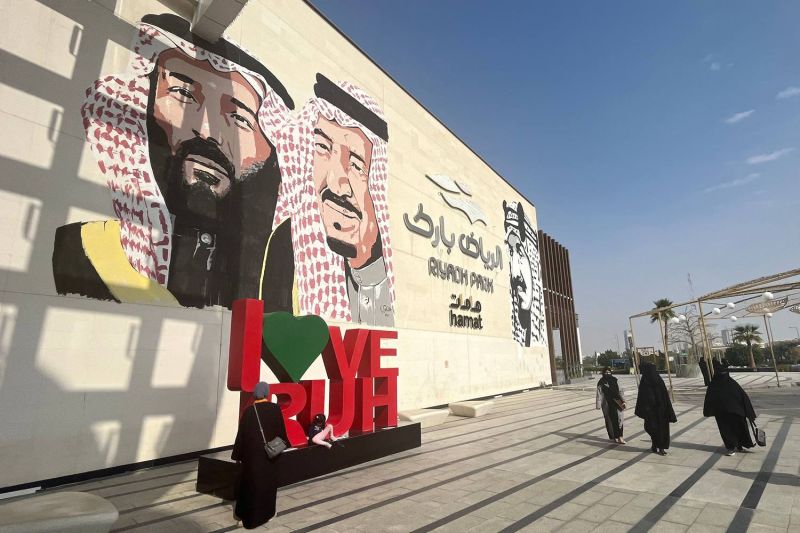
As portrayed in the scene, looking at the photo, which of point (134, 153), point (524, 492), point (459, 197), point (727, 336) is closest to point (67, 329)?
point (134, 153)

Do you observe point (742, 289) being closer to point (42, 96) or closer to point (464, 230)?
point (464, 230)

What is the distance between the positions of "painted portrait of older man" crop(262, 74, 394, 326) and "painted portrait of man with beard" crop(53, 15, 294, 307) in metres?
0.67

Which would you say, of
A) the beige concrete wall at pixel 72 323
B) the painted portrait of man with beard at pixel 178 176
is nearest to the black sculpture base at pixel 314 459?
the beige concrete wall at pixel 72 323

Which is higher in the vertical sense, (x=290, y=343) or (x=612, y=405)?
(x=290, y=343)

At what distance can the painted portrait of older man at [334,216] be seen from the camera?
35.5 ft

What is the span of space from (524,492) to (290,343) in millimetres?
4056

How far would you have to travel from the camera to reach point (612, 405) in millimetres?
8578

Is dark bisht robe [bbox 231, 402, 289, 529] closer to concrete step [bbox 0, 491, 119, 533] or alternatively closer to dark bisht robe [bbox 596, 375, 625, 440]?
concrete step [bbox 0, 491, 119, 533]

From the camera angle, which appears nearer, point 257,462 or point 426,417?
point 257,462

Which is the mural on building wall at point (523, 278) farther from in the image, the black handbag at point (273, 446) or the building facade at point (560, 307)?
the black handbag at point (273, 446)

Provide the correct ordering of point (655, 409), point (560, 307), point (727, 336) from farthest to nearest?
point (727, 336) → point (560, 307) → point (655, 409)

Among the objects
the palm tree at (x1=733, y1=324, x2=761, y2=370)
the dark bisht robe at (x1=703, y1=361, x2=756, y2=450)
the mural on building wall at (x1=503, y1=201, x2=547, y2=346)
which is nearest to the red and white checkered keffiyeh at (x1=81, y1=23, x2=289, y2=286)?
the dark bisht robe at (x1=703, y1=361, x2=756, y2=450)

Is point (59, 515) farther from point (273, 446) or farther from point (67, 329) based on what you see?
point (67, 329)

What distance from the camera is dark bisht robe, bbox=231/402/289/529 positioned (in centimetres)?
439
